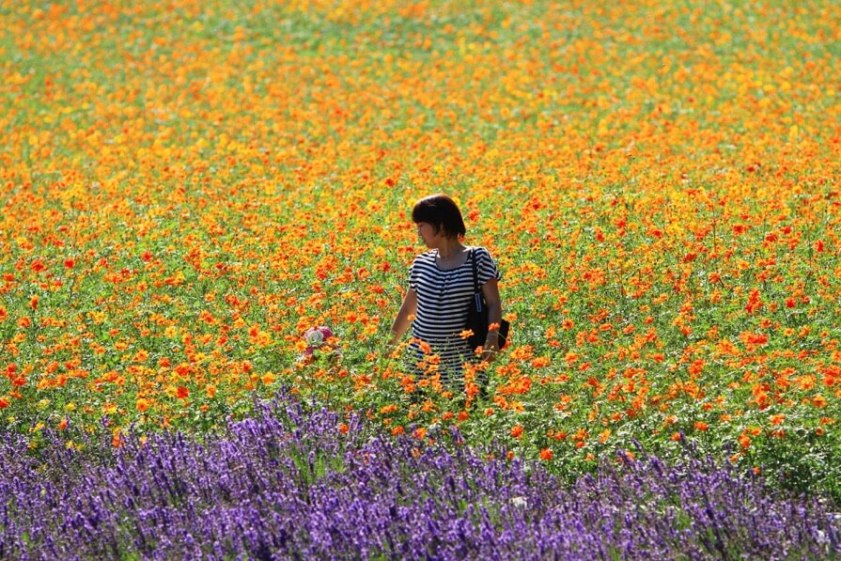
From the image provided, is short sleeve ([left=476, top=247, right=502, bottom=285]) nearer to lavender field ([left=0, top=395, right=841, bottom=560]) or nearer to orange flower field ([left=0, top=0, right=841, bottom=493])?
orange flower field ([left=0, top=0, right=841, bottom=493])

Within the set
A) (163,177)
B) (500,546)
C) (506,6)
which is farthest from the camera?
(506,6)

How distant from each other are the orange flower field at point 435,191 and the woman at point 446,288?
6.7 inches

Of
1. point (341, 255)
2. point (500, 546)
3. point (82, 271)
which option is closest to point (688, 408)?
point (500, 546)

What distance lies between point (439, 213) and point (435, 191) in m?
4.96

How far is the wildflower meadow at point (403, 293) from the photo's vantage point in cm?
470

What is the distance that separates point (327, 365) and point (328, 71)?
11.1 metres

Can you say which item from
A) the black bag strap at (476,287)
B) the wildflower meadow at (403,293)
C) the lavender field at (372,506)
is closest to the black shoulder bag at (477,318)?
the black bag strap at (476,287)

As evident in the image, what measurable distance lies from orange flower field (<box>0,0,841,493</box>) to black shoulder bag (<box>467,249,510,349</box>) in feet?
0.58

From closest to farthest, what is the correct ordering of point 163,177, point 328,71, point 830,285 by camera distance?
point 830,285 < point 163,177 < point 328,71

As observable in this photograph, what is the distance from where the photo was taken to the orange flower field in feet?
19.3

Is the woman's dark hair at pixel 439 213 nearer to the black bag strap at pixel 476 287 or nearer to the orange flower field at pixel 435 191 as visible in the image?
the black bag strap at pixel 476 287

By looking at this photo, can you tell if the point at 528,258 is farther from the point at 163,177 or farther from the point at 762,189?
the point at 163,177

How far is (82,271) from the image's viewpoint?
906cm

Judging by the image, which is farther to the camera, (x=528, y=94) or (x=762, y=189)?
(x=528, y=94)
